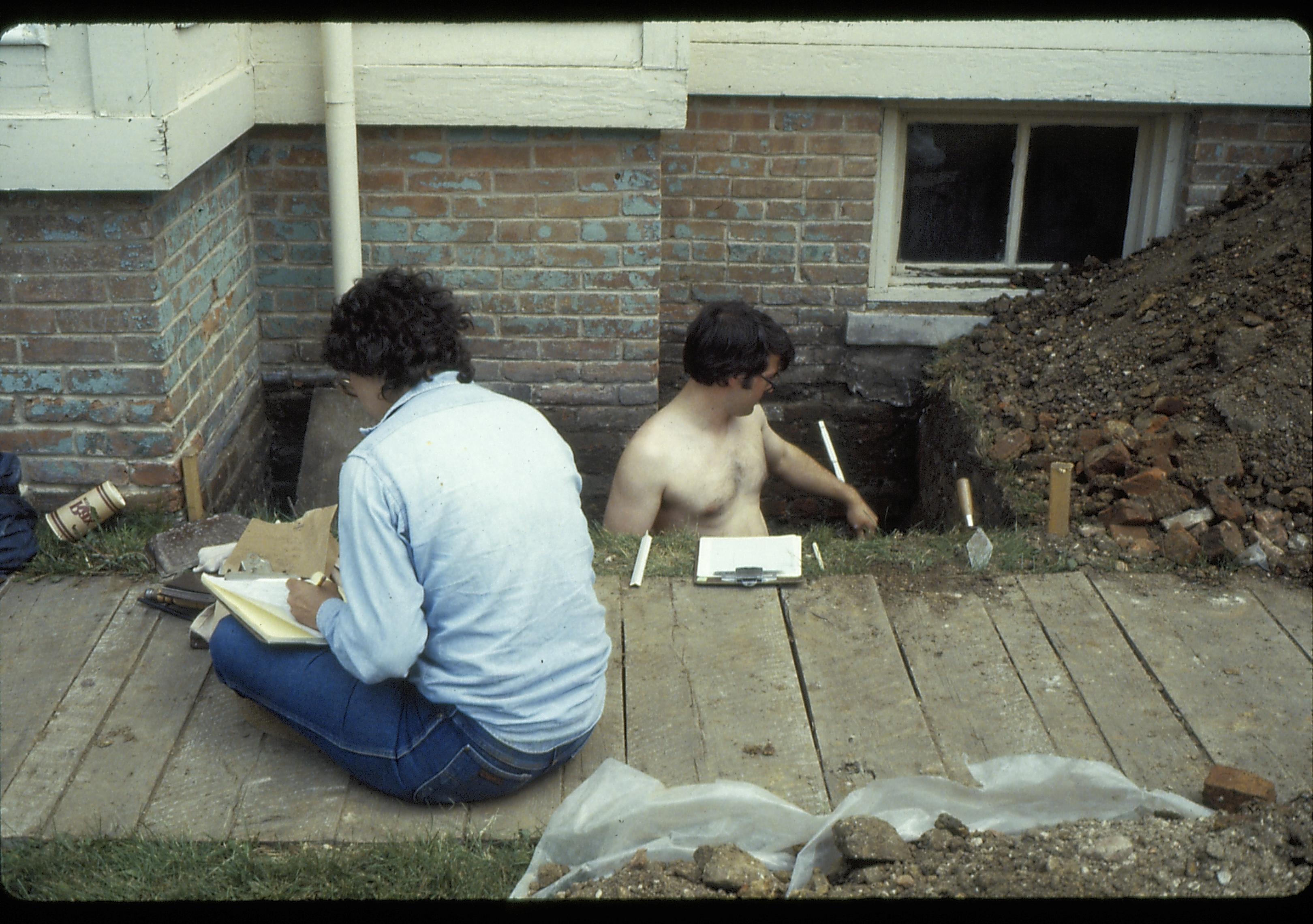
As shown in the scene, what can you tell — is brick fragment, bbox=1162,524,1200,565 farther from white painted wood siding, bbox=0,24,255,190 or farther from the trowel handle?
white painted wood siding, bbox=0,24,255,190

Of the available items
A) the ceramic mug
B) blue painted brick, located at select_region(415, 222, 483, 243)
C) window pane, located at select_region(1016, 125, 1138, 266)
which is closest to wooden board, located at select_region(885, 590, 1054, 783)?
blue painted brick, located at select_region(415, 222, 483, 243)

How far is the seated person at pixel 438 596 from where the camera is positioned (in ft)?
8.78

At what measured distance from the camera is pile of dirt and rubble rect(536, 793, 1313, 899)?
2518 mm

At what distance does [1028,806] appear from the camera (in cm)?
286

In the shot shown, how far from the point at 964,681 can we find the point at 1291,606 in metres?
1.21

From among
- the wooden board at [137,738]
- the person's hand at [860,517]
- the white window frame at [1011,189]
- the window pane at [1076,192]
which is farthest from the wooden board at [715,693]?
the window pane at [1076,192]

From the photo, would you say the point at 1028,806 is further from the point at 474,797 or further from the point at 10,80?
the point at 10,80

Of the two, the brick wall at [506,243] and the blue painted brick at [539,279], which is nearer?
the brick wall at [506,243]

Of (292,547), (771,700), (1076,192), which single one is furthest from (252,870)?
(1076,192)

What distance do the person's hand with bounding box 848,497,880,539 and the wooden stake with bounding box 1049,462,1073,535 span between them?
2.48 feet

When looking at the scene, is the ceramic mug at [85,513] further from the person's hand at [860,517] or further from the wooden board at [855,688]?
the person's hand at [860,517]

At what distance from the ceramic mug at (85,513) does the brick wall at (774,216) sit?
2634 millimetres

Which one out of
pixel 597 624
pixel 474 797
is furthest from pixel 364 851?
pixel 597 624

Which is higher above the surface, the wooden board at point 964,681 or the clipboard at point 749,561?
the clipboard at point 749,561
